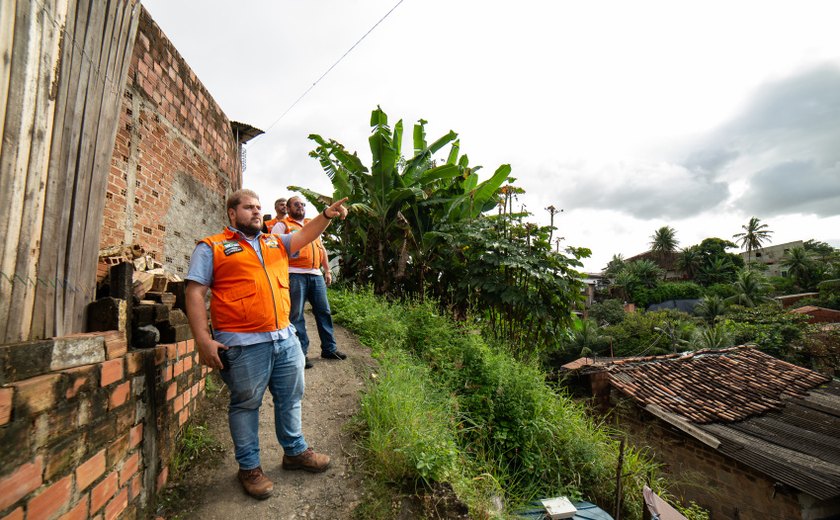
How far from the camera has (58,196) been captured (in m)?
1.77

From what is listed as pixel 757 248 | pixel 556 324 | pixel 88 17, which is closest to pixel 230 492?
pixel 88 17

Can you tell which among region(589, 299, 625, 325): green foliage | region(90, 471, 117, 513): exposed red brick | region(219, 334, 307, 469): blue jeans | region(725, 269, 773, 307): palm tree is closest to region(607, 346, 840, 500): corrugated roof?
region(219, 334, 307, 469): blue jeans

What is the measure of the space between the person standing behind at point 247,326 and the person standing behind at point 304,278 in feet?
4.05

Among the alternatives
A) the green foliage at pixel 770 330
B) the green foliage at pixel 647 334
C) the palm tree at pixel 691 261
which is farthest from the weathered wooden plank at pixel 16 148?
the palm tree at pixel 691 261

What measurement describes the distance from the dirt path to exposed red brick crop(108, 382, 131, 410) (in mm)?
760

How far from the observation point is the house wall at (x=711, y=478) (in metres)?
6.95

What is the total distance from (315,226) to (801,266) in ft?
158

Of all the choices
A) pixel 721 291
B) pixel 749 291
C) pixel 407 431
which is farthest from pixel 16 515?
pixel 721 291

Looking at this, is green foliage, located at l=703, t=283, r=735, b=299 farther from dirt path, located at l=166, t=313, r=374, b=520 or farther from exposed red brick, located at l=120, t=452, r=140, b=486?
exposed red brick, located at l=120, t=452, r=140, b=486

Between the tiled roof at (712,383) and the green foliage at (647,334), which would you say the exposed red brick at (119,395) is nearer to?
the tiled roof at (712,383)

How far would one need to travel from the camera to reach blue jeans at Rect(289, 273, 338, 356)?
375cm

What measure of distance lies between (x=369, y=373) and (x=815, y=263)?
157ft

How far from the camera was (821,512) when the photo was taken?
22.6ft

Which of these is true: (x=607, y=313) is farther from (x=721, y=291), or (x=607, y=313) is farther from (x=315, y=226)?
(x=315, y=226)
